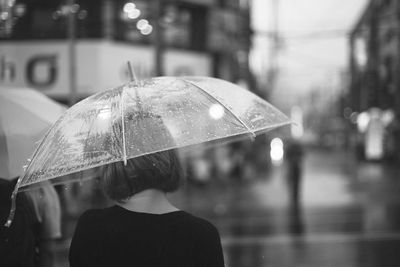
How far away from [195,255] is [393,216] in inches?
503

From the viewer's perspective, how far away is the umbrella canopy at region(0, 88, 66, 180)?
371cm

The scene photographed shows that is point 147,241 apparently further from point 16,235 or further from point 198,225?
point 16,235

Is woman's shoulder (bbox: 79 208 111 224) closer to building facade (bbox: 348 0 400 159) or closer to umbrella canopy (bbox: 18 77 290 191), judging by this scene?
umbrella canopy (bbox: 18 77 290 191)

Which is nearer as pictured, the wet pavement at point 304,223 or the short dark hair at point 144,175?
the short dark hair at point 144,175

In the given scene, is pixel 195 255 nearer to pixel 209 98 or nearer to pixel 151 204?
pixel 151 204

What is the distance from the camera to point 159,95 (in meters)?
3.10

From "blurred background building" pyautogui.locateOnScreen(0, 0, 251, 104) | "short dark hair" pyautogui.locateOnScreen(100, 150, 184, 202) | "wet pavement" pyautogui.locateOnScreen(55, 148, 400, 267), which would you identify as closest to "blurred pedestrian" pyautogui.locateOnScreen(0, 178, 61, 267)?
"short dark hair" pyautogui.locateOnScreen(100, 150, 184, 202)

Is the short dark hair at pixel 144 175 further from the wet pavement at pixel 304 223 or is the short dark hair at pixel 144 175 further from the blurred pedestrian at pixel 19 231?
the wet pavement at pixel 304 223

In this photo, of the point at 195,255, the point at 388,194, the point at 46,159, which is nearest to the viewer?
the point at 195,255

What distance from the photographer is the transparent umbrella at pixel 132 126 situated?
2.88m

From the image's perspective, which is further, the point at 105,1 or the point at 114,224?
the point at 105,1

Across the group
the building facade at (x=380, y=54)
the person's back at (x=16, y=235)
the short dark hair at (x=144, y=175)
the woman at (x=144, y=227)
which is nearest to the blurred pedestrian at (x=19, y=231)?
the person's back at (x=16, y=235)

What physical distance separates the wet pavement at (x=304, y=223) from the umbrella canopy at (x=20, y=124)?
1.92 metres

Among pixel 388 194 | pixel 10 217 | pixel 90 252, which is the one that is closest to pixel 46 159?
pixel 10 217
